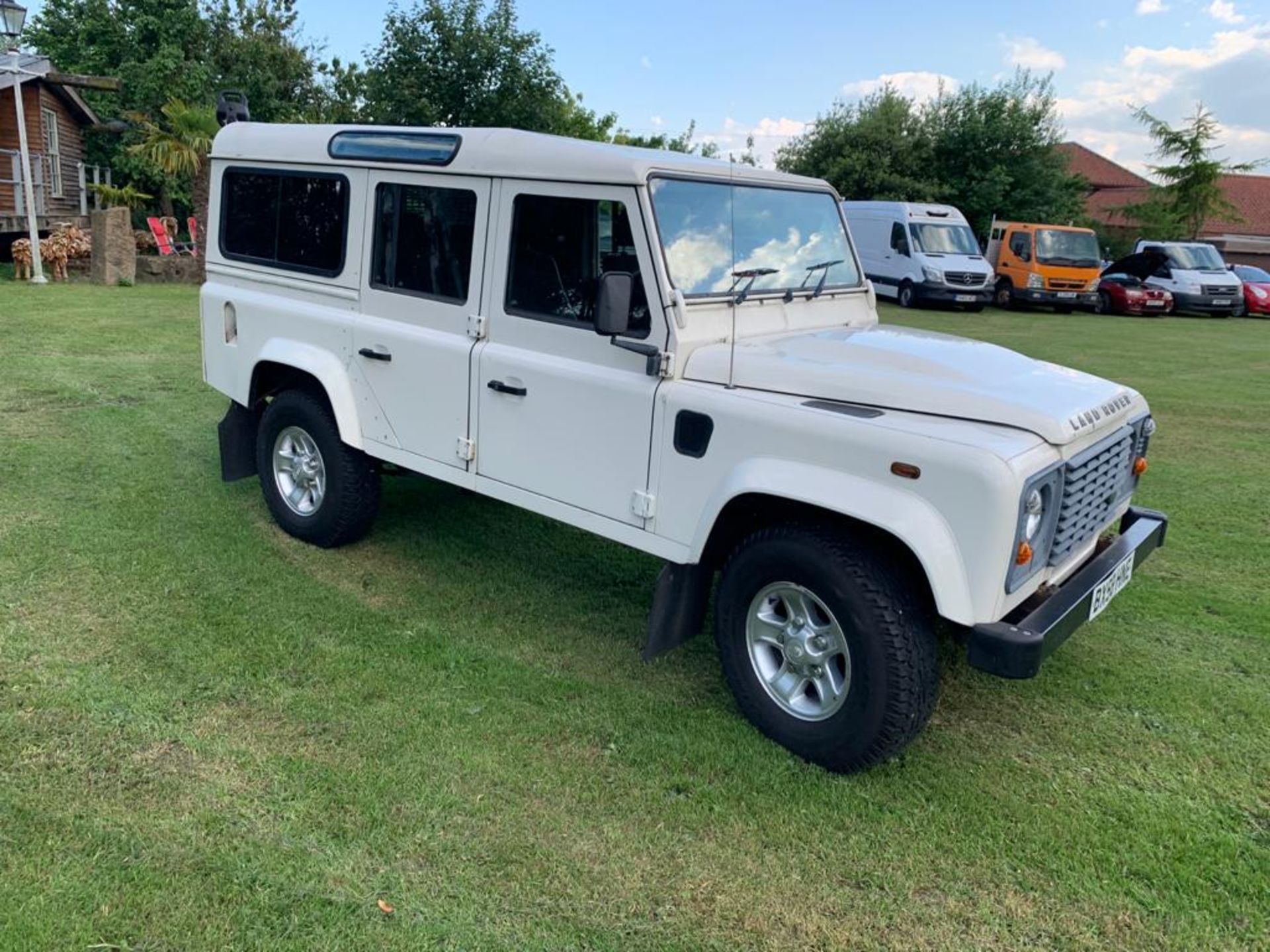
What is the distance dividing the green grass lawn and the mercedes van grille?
2.69ft

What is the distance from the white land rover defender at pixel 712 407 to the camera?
10.2 ft

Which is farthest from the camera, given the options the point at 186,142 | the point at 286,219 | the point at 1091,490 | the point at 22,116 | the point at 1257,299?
the point at 1257,299

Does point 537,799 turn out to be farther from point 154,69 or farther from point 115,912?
point 154,69

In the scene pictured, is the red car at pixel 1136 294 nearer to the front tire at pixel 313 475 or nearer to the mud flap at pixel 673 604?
the front tire at pixel 313 475

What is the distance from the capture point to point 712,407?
346cm

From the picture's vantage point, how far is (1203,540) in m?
5.84

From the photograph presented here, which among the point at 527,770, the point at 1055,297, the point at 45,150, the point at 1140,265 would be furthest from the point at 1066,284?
the point at 45,150

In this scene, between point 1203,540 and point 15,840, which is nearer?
point 15,840

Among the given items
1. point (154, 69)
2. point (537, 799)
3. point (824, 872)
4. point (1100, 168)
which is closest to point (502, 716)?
point (537, 799)

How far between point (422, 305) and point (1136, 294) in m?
23.2

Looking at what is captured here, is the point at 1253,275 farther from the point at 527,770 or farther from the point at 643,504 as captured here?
the point at 527,770

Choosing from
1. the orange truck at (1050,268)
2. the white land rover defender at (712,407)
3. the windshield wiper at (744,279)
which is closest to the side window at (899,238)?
the orange truck at (1050,268)

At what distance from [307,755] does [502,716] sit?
28.2 inches

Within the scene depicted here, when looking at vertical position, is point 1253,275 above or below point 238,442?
above
